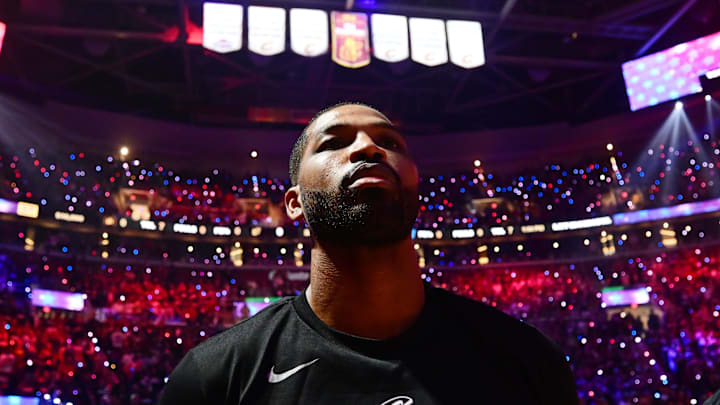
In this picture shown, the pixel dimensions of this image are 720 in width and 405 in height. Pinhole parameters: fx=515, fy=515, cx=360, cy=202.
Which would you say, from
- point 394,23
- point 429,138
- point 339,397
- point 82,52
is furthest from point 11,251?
point 339,397

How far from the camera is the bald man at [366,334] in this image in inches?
61.2

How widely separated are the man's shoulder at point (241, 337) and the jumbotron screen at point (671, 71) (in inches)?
904

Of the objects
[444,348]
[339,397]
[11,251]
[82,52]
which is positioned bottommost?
[339,397]

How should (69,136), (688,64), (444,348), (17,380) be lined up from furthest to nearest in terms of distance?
1. (69,136)
2. (688,64)
3. (17,380)
4. (444,348)

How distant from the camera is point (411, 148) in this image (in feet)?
94.7

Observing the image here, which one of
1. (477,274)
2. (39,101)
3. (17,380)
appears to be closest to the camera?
(17,380)

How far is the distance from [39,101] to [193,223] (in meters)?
8.44

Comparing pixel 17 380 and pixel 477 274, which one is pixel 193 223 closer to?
pixel 17 380

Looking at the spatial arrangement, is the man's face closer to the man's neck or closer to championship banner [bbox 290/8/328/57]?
the man's neck

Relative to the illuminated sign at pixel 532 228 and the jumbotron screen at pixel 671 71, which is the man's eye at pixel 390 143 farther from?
the illuminated sign at pixel 532 228

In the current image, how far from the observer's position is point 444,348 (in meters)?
1.66

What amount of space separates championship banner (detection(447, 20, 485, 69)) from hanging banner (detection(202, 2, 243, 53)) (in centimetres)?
638

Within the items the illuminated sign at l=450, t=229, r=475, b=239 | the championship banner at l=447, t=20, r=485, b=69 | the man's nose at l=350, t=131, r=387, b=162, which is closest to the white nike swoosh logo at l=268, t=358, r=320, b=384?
the man's nose at l=350, t=131, r=387, b=162

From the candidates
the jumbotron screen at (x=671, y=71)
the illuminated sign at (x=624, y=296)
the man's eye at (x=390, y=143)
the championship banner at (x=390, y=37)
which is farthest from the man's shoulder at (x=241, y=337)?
the illuminated sign at (x=624, y=296)
